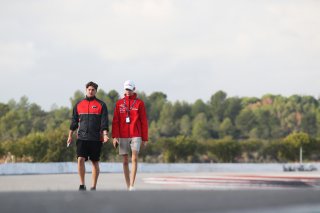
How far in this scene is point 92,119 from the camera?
39.7 feet

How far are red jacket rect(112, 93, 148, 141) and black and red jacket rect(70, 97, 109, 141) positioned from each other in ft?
0.98

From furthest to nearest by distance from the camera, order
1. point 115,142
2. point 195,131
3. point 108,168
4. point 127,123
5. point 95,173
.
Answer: point 195,131 < point 108,168 < point 127,123 < point 115,142 < point 95,173

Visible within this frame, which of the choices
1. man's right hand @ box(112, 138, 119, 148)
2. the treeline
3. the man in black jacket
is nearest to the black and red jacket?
the man in black jacket

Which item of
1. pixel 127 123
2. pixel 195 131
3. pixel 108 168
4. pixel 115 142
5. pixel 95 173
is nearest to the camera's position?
pixel 95 173

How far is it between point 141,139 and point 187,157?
8799 centimetres

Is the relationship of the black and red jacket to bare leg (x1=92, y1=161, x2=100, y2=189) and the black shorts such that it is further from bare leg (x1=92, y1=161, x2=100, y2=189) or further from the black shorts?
bare leg (x1=92, y1=161, x2=100, y2=189)

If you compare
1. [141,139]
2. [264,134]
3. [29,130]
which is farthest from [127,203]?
[264,134]

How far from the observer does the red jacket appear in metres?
12.4

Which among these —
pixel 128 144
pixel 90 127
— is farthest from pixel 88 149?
pixel 128 144

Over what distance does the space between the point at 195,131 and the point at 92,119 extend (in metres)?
158

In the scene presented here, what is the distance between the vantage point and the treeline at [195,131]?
8994 centimetres

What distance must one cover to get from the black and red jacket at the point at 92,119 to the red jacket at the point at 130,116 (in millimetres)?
299

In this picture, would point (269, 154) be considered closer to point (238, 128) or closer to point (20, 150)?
point (20, 150)

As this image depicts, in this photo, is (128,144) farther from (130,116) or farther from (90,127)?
(90,127)
